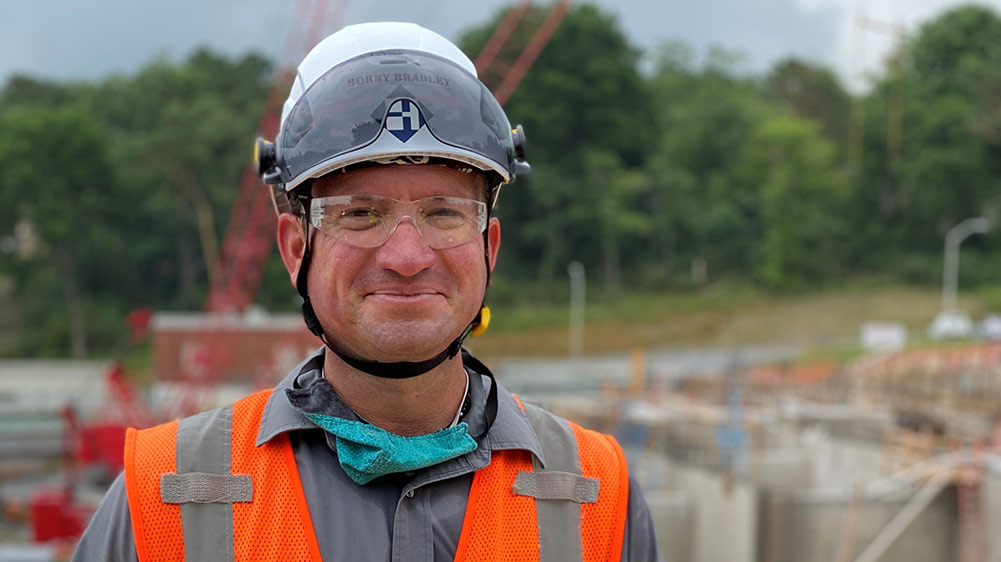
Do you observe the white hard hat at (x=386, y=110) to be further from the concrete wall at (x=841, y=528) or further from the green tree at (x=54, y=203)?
the green tree at (x=54, y=203)

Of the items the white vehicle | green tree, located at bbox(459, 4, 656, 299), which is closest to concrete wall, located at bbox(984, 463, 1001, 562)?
the white vehicle

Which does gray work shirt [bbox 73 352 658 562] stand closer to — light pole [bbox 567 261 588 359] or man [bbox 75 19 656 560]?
man [bbox 75 19 656 560]

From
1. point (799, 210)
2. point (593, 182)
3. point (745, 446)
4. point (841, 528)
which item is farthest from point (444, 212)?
point (799, 210)

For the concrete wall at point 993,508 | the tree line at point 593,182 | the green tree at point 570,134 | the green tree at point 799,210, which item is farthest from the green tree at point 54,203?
the concrete wall at point 993,508

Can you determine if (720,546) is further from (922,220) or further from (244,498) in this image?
(922,220)

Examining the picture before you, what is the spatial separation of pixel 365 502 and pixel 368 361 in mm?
300

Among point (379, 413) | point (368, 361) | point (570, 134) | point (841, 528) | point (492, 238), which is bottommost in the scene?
point (841, 528)

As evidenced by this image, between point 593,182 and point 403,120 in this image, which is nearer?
point 403,120

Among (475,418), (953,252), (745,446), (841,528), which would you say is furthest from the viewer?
(953,252)

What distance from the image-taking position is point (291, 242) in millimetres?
2395

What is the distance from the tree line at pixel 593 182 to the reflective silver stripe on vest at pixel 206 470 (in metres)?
51.8

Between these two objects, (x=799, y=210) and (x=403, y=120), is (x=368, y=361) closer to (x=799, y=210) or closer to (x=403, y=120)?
(x=403, y=120)

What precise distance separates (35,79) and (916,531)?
62.3 m

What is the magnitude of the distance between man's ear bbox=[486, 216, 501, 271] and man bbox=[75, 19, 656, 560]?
0.10ft
